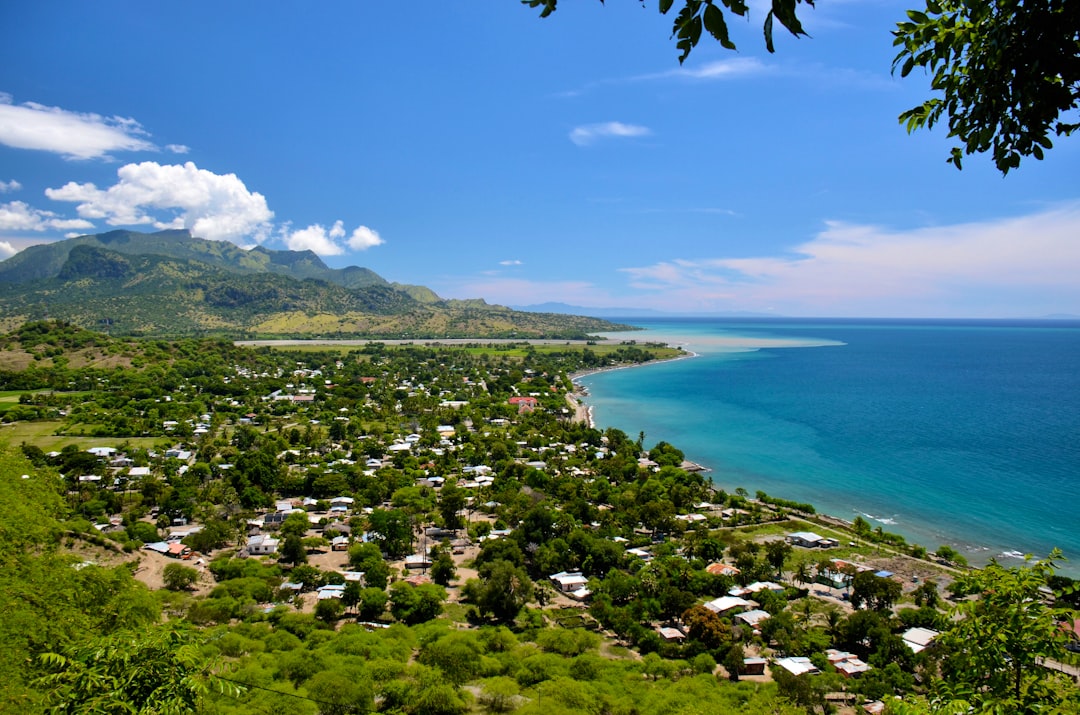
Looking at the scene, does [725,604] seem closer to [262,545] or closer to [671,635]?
[671,635]

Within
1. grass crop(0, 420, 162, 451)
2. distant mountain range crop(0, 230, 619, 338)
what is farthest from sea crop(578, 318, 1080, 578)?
distant mountain range crop(0, 230, 619, 338)

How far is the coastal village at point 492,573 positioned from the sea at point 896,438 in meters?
3.72

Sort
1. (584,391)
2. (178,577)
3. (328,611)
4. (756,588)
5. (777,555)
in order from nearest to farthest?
(328,611)
(178,577)
(756,588)
(777,555)
(584,391)

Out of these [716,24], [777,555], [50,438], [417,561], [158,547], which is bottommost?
[417,561]

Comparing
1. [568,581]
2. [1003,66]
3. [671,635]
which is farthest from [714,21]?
[568,581]

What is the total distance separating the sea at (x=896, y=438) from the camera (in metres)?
26.0

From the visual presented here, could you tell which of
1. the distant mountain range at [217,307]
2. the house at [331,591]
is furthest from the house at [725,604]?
the distant mountain range at [217,307]

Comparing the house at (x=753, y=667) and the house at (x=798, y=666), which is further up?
the house at (x=798, y=666)

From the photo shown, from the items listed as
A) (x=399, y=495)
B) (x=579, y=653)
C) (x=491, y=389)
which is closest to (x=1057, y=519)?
(x=579, y=653)

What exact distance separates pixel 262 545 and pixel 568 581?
504 inches

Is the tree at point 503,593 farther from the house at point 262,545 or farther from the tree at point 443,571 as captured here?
the house at point 262,545

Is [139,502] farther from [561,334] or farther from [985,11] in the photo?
[561,334]

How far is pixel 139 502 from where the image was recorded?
26.1 m

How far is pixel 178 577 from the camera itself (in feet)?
58.5
